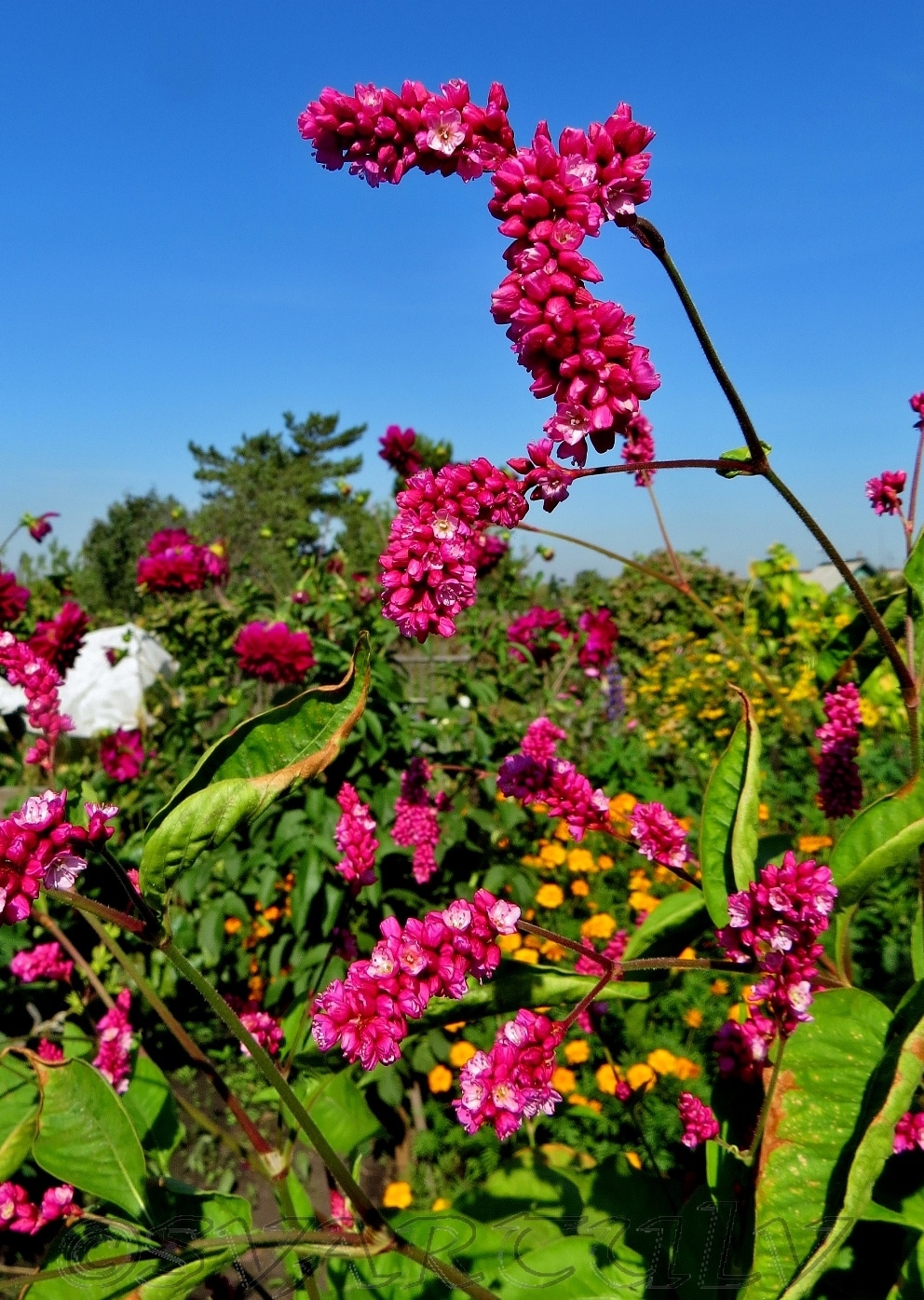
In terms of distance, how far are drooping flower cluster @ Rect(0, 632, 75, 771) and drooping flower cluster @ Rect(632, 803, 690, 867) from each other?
1.20 meters

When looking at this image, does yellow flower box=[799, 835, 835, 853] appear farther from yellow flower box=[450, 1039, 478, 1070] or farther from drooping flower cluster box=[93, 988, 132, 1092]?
drooping flower cluster box=[93, 988, 132, 1092]

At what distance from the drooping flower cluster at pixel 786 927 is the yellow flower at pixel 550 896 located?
2.71 meters

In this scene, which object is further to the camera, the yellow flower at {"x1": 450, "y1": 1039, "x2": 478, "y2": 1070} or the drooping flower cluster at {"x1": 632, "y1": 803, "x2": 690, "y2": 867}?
the yellow flower at {"x1": 450, "y1": 1039, "x2": 478, "y2": 1070}

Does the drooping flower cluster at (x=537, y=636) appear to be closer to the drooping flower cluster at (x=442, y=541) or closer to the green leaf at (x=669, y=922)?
the green leaf at (x=669, y=922)

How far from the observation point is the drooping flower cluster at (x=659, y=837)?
131 centimetres

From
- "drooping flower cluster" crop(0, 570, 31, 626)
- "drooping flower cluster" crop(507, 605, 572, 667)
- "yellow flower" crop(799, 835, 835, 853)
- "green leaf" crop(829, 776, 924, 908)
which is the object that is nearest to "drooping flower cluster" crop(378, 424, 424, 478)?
"drooping flower cluster" crop(507, 605, 572, 667)

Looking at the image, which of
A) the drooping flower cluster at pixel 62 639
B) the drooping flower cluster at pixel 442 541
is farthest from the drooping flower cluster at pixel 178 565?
the drooping flower cluster at pixel 442 541

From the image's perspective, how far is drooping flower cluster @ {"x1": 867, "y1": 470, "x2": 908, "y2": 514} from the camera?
161 centimetres

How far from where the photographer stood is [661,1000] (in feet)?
10.7

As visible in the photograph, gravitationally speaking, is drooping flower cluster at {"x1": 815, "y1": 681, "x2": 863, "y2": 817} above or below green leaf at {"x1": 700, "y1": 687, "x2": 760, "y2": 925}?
above

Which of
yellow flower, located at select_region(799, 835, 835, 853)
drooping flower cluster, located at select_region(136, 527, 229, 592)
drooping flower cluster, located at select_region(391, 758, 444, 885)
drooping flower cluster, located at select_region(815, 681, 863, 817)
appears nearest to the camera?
drooping flower cluster, located at select_region(815, 681, 863, 817)

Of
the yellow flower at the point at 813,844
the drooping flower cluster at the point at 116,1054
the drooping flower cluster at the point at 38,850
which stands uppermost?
the yellow flower at the point at 813,844

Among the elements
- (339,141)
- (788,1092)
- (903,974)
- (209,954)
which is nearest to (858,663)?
(788,1092)

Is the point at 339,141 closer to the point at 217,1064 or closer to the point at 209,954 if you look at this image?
the point at 209,954
